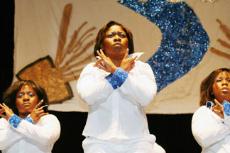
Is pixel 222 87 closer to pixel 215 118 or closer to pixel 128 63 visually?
pixel 215 118

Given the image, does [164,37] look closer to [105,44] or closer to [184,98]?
[184,98]

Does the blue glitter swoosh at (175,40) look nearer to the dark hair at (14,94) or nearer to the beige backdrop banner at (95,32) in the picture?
the beige backdrop banner at (95,32)

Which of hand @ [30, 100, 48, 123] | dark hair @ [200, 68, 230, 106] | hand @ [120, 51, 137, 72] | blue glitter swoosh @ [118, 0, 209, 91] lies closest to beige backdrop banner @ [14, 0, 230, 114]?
blue glitter swoosh @ [118, 0, 209, 91]

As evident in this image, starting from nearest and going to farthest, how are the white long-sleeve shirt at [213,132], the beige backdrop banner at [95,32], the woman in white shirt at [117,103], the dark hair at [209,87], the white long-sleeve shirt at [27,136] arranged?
the woman in white shirt at [117,103], the white long-sleeve shirt at [213,132], the white long-sleeve shirt at [27,136], the dark hair at [209,87], the beige backdrop banner at [95,32]

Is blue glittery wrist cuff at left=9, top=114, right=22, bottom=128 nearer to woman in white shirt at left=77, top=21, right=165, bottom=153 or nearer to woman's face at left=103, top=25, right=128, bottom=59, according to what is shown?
woman in white shirt at left=77, top=21, right=165, bottom=153

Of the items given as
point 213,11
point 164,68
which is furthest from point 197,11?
point 164,68

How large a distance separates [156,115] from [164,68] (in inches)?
14.8

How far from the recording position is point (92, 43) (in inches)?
165

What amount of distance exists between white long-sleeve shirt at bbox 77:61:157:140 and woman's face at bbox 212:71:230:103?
16.6 inches

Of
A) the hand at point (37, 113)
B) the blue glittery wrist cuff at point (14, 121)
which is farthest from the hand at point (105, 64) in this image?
the blue glittery wrist cuff at point (14, 121)

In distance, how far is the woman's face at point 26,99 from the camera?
325cm

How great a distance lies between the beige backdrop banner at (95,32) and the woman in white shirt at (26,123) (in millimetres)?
820

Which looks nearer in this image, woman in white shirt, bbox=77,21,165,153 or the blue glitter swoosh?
woman in white shirt, bbox=77,21,165,153

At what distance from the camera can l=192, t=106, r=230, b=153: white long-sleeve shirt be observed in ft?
9.80
